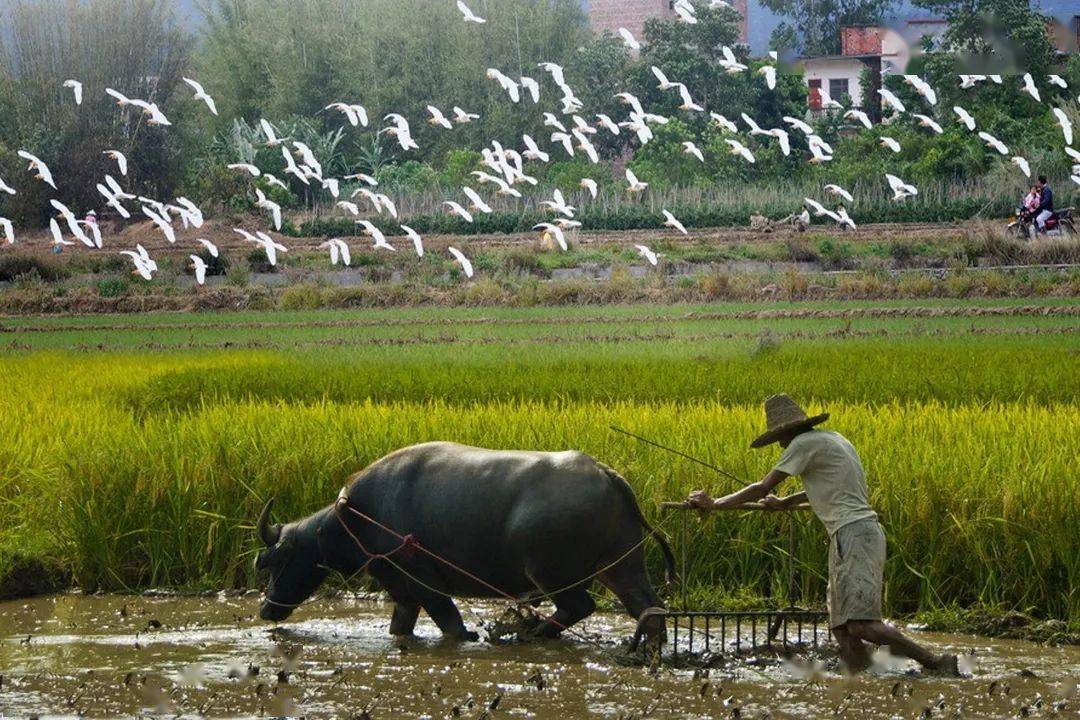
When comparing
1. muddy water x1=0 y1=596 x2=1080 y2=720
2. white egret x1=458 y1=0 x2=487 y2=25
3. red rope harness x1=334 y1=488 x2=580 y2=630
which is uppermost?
white egret x1=458 y1=0 x2=487 y2=25

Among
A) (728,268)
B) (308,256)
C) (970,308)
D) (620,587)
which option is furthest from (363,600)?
(308,256)

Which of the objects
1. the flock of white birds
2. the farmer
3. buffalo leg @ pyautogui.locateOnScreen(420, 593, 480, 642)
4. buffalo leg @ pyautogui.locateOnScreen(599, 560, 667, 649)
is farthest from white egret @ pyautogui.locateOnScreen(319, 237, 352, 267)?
the farmer

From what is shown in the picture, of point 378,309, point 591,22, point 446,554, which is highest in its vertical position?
Answer: point 591,22

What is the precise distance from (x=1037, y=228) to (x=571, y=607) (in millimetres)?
20154

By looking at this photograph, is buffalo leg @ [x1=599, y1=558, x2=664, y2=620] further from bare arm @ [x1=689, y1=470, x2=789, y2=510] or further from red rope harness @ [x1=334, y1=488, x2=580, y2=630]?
bare arm @ [x1=689, y1=470, x2=789, y2=510]

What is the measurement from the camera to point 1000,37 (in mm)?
32844

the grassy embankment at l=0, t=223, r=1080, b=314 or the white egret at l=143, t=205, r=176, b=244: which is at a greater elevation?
the white egret at l=143, t=205, r=176, b=244

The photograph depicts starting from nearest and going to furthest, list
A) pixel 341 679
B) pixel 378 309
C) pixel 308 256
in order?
pixel 341 679
pixel 378 309
pixel 308 256

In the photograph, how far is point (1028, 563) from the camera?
551 centimetres

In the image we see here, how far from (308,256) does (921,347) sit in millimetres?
17008

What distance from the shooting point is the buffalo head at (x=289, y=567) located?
18.2 feet

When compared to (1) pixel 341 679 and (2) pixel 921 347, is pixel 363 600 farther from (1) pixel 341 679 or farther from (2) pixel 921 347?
(2) pixel 921 347

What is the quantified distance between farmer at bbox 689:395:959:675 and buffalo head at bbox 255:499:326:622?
1.45 metres

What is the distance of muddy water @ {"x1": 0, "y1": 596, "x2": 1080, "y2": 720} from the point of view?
452cm
